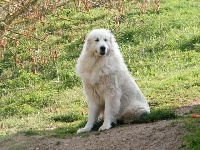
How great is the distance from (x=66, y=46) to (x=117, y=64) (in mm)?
7554

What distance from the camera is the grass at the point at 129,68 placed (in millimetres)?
11258

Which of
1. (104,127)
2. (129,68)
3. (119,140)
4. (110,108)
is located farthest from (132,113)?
(129,68)

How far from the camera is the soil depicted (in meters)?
7.95

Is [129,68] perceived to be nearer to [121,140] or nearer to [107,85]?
[107,85]

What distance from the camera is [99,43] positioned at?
967 cm

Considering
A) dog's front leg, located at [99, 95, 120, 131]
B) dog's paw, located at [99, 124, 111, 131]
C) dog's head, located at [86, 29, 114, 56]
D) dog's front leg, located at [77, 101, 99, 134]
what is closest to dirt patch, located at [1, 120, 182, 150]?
dog's paw, located at [99, 124, 111, 131]

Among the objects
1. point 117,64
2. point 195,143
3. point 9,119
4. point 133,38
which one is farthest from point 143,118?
point 133,38

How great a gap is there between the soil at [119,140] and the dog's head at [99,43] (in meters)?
1.37

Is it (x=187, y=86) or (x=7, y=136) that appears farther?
(x=187, y=86)

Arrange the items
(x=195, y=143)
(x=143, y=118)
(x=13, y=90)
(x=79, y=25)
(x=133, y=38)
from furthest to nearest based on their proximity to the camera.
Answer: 1. (x=79, y=25)
2. (x=133, y=38)
3. (x=13, y=90)
4. (x=143, y=118)
5. (x=195, y=143)

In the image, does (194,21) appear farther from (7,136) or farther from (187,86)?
(7,136)

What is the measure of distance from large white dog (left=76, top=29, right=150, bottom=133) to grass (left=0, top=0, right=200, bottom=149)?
0.44m

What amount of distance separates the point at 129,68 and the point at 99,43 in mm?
5325

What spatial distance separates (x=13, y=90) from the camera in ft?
47.3
